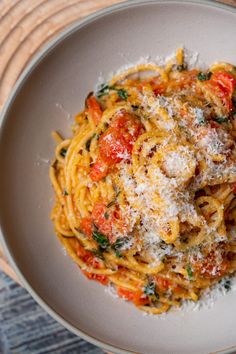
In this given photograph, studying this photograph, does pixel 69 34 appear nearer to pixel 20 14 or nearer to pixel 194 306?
pixel 20 14

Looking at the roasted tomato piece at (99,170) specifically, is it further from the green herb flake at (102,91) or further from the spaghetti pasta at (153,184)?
the green herb flake at (102,91)

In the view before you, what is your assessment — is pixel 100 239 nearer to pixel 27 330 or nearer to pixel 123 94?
pixel 123 94

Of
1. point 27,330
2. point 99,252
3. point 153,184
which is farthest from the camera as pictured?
point 27,330

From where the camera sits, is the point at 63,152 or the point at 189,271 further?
the point at 63,152

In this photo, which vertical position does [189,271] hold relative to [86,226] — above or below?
below

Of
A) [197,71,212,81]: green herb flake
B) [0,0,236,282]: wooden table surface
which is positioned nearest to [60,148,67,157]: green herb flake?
[0,0,236,282]: wooden table surface

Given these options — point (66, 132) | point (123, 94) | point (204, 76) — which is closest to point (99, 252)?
point (66, 132)

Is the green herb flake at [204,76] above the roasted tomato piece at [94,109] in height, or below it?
below

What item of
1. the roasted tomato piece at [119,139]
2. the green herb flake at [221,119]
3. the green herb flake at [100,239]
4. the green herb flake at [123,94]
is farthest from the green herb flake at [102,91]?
the green herb flake at [100,239]
